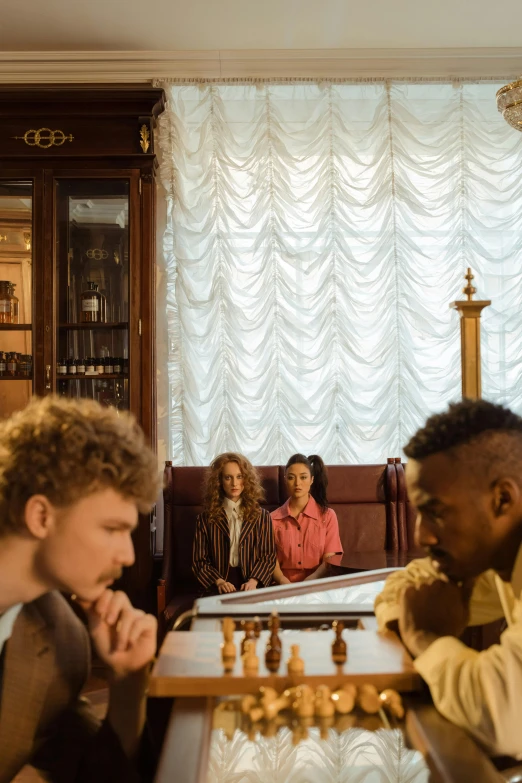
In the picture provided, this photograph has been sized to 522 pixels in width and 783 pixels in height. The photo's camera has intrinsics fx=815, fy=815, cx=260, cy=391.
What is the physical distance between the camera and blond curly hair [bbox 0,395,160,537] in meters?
1.12

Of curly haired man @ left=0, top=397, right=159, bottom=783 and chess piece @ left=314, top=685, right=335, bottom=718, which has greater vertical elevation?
curly haired man @ left=0, top=397, right=159, bottom=783

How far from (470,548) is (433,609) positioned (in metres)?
0.22

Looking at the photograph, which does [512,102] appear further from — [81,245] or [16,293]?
[16,293]

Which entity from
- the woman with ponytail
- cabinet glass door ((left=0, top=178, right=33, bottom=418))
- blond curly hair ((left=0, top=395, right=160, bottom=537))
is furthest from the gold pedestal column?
cabinet glass door ((left=0, top=178, right=33, bottom=418))

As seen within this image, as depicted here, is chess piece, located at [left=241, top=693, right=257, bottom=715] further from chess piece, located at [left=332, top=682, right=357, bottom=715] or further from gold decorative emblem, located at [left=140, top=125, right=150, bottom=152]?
gold decorative emblem, located at [left=140, top=125, right=150, bottom=152]

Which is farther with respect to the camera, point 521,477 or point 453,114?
point 453,114

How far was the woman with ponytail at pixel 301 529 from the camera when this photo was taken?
4484 millimetres

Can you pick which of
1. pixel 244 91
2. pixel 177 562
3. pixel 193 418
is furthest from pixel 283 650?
pixel 244 91

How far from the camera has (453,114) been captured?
5.53 metres

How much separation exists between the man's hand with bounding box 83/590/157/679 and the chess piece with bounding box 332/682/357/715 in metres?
0.30

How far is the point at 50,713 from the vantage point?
1217 millimetres

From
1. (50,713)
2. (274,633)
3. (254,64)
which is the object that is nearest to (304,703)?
(274,633)

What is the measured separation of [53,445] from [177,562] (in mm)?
3772

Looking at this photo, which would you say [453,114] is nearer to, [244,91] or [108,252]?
[244,91]
